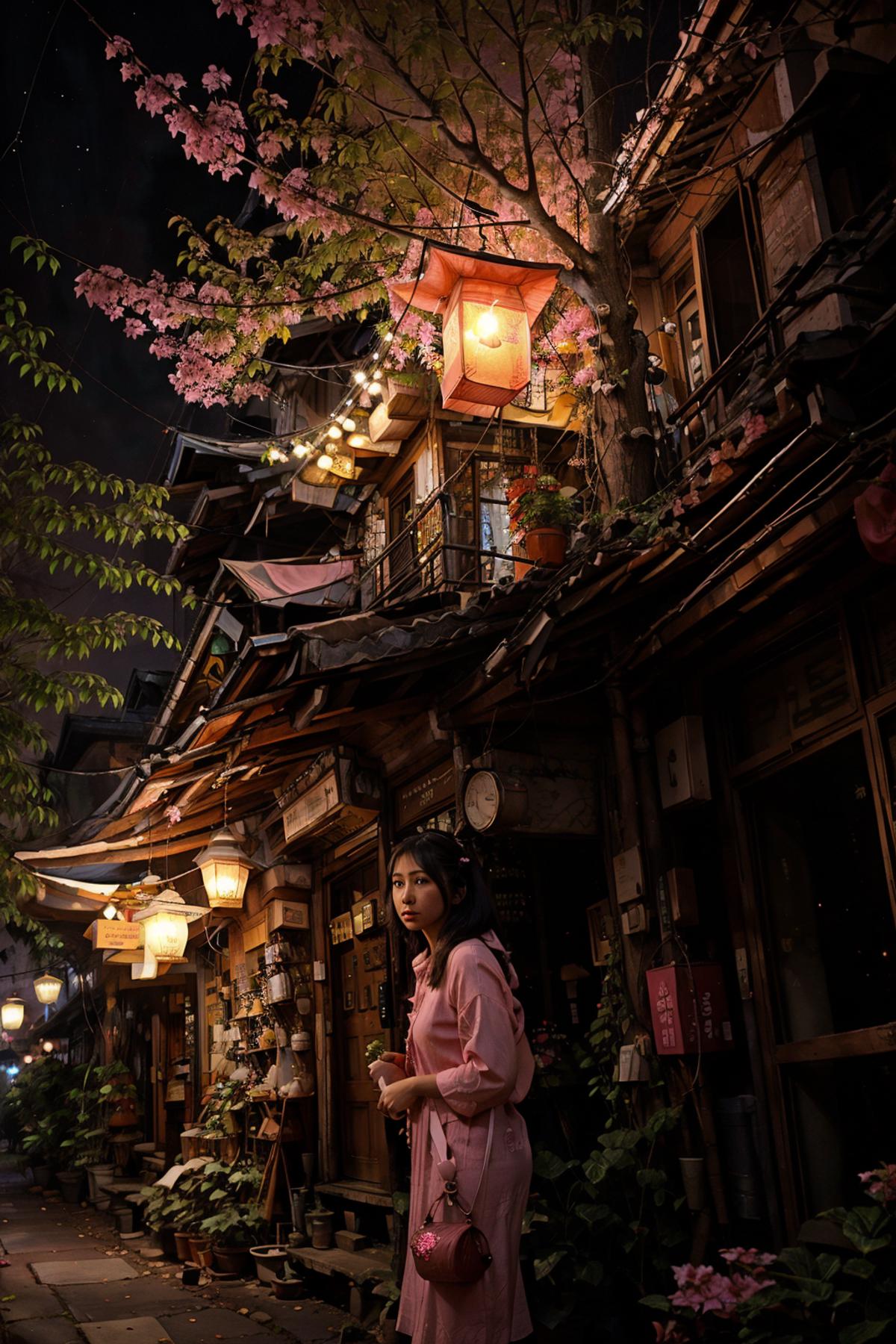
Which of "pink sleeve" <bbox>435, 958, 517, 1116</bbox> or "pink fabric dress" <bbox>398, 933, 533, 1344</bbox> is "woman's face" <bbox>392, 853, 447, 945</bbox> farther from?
"pink sleeve" <bbox>435, 958, 517, 1116</bbox>

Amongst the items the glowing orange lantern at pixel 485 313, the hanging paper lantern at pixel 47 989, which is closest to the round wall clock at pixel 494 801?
Result: the glowing orange lantern at pixel 485 313

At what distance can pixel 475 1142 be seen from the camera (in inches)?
156

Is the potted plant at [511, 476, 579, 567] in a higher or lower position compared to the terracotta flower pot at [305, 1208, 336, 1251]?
higher

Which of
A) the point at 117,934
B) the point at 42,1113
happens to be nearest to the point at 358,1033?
the point at 117,934

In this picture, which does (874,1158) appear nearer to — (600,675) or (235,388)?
(600,675)

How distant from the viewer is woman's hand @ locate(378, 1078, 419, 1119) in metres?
4.06

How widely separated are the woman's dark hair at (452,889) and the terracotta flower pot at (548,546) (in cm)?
537

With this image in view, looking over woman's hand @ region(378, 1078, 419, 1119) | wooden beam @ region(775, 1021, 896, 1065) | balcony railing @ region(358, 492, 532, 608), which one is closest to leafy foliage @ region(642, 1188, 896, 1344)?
wooden beam @ region(775, 1021, 896, 1065)

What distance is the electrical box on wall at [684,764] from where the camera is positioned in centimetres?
761

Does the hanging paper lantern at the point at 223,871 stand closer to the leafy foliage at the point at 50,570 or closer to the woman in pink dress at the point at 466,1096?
the leafy foliage at the point at 50,570

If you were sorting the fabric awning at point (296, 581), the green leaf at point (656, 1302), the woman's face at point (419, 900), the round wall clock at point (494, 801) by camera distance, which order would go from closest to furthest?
the woman's face at point (419, 900) → the green leaf at point (656, 1302) → the round wall clock at point (494, 801) → the fabric awning at point (296, 581)

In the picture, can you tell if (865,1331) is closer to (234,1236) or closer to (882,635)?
(882,635)

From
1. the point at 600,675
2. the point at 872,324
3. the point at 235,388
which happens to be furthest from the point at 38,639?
the point at 872,324

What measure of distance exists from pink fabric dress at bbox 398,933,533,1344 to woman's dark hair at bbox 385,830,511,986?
0.33 feet
